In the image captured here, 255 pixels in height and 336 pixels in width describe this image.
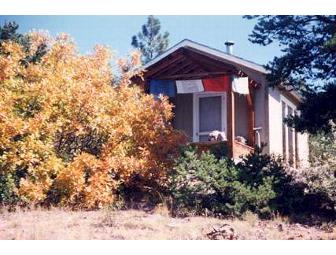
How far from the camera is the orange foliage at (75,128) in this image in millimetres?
9125

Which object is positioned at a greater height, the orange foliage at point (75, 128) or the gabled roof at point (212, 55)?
the gabled roof at point (212, 55)

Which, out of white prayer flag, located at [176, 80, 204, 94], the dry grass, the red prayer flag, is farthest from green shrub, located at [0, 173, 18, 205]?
the red prayer flag

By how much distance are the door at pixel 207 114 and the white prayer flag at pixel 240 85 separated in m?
1.24

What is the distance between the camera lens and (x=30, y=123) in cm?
912

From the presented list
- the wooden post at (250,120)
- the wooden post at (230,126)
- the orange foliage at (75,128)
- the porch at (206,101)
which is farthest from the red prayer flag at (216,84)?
the orange foliage at (75,128)

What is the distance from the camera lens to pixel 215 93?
46.7 ft

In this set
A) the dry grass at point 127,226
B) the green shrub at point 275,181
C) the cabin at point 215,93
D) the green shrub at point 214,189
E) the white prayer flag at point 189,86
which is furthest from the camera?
the white prayer flag at point 189,86

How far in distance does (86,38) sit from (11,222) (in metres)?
3.98

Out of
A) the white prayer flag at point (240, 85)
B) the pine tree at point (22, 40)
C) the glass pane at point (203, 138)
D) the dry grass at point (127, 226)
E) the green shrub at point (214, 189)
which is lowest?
the dry grass at point (127, 226)

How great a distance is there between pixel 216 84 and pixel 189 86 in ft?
2.65

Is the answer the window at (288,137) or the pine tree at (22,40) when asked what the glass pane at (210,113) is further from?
the pine tree at (22,40)

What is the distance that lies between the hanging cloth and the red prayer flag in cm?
92
